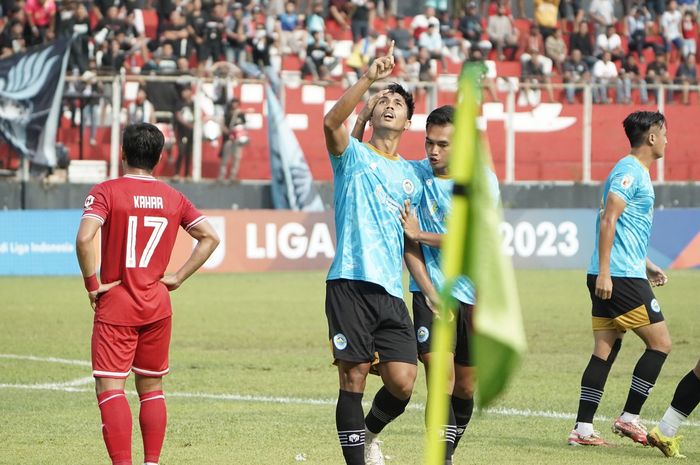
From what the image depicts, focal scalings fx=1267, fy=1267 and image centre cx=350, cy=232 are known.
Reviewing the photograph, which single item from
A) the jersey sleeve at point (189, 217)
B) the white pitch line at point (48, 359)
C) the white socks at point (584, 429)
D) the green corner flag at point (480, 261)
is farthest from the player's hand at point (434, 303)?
the white pitch line at point (48, 359)

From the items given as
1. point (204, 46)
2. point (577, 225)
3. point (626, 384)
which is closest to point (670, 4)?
point (577, 225)

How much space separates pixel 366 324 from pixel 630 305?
242cm

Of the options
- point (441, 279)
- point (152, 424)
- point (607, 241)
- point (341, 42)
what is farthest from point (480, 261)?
point (341, 42)

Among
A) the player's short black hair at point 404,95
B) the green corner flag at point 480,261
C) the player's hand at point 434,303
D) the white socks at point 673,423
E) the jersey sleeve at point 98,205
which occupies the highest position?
the player's short black hair at point 404,95

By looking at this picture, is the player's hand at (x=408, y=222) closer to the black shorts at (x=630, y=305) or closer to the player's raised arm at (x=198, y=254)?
the player's raised arm at (x=198, y=254)

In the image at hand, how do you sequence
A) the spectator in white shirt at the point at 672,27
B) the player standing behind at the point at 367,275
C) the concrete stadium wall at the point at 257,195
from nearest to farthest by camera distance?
the player standing behind at the point at 367,275, the concrete stadium wall at the point at 257,195, the spectator in white shirt at the point at 672,27

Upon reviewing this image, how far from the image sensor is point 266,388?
10.7m

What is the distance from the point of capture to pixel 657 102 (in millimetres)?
25297

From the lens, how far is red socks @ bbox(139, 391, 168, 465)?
6605mm

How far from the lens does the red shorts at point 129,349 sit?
20.8 ft

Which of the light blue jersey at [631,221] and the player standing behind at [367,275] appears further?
the light blue jersey at [631,221]

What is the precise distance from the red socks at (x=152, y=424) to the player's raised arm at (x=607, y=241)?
299cm

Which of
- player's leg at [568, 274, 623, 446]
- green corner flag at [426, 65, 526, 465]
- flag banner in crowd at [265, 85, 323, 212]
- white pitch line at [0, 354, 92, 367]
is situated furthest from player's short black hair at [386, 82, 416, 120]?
flag banner in crowd at [265, 85, 323, 212]

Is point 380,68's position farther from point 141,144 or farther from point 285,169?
point 285,169
